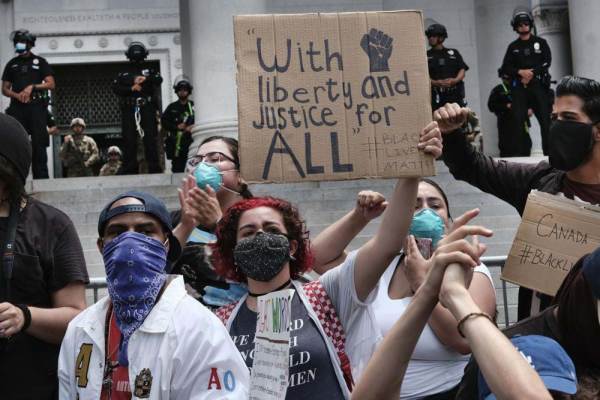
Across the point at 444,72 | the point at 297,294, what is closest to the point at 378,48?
the point at 297,294

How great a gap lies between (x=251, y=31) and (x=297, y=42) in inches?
7.0

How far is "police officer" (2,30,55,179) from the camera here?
541 inches

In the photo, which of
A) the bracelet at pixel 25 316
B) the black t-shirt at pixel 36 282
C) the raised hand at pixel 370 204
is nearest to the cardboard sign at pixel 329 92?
the raised hand at pixel 370 204

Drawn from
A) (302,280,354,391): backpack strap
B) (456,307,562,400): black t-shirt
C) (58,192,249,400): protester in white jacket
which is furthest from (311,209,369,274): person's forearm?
(456,307,562,400): black t-shirt

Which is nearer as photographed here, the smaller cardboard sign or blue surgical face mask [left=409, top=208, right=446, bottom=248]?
the smaller cardboard sign

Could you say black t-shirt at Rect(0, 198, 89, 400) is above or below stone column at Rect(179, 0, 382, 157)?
below

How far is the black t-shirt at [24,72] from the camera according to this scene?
13750mm

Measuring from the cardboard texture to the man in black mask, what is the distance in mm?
194

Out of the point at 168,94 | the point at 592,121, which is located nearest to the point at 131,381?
the point at 592,121

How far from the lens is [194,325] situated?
320 cm

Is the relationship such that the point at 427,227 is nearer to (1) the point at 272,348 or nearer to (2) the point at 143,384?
(1) the point at 272,348

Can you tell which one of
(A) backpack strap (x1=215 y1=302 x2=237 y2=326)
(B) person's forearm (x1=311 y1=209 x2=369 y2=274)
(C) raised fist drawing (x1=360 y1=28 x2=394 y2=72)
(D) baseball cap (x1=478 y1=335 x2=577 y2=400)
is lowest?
(D) baseball cap (x1=478 y1=335 x2=577 y2=400)

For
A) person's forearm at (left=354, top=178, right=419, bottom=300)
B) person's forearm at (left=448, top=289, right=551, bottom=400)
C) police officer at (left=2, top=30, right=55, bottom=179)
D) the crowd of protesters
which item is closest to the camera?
person's forearm at (left=448, top=289, right=551, bottom=400)

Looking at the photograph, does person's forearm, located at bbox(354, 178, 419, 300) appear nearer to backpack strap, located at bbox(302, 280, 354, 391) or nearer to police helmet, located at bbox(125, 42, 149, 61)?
backpack strap, located at bbox(302, 280, 354, 391)
